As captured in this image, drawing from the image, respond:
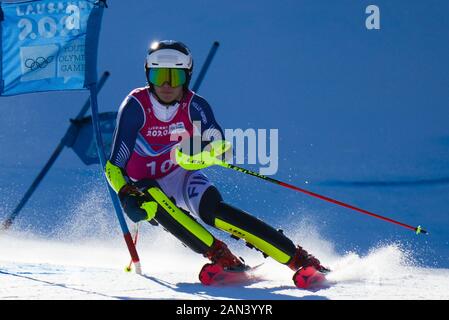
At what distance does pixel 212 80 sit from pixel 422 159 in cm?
247

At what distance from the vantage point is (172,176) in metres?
4.37

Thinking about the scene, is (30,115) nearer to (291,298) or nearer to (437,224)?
(437,224)

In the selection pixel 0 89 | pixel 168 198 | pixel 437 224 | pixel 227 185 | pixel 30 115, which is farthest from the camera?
pixel 30 115

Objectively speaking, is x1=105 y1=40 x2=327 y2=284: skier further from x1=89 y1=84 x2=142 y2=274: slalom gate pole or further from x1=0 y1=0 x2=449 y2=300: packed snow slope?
x1=89 y1=84 x2=142 y2=274: slalom gate pole

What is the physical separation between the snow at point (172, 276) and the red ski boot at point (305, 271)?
63mm

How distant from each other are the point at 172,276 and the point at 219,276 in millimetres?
386

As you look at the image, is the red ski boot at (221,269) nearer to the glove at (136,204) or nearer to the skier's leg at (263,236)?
the skier's leg at (263,236)

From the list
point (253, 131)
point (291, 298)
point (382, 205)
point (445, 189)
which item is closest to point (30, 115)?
point (253, 131)

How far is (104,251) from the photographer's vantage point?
18.1 ft

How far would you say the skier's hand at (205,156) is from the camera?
4262 millimetres

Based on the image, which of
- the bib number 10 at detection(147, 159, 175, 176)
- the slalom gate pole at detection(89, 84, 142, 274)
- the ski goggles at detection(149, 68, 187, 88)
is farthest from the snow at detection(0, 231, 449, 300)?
the ski goggles at detection(149, 68, 187, 88)

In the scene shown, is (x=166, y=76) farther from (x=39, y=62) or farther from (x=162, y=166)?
(x=39, y=62)

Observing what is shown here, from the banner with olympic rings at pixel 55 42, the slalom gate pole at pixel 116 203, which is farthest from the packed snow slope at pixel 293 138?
the banner with olympic rings at pixel 55 42

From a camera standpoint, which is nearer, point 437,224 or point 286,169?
point 437,224
